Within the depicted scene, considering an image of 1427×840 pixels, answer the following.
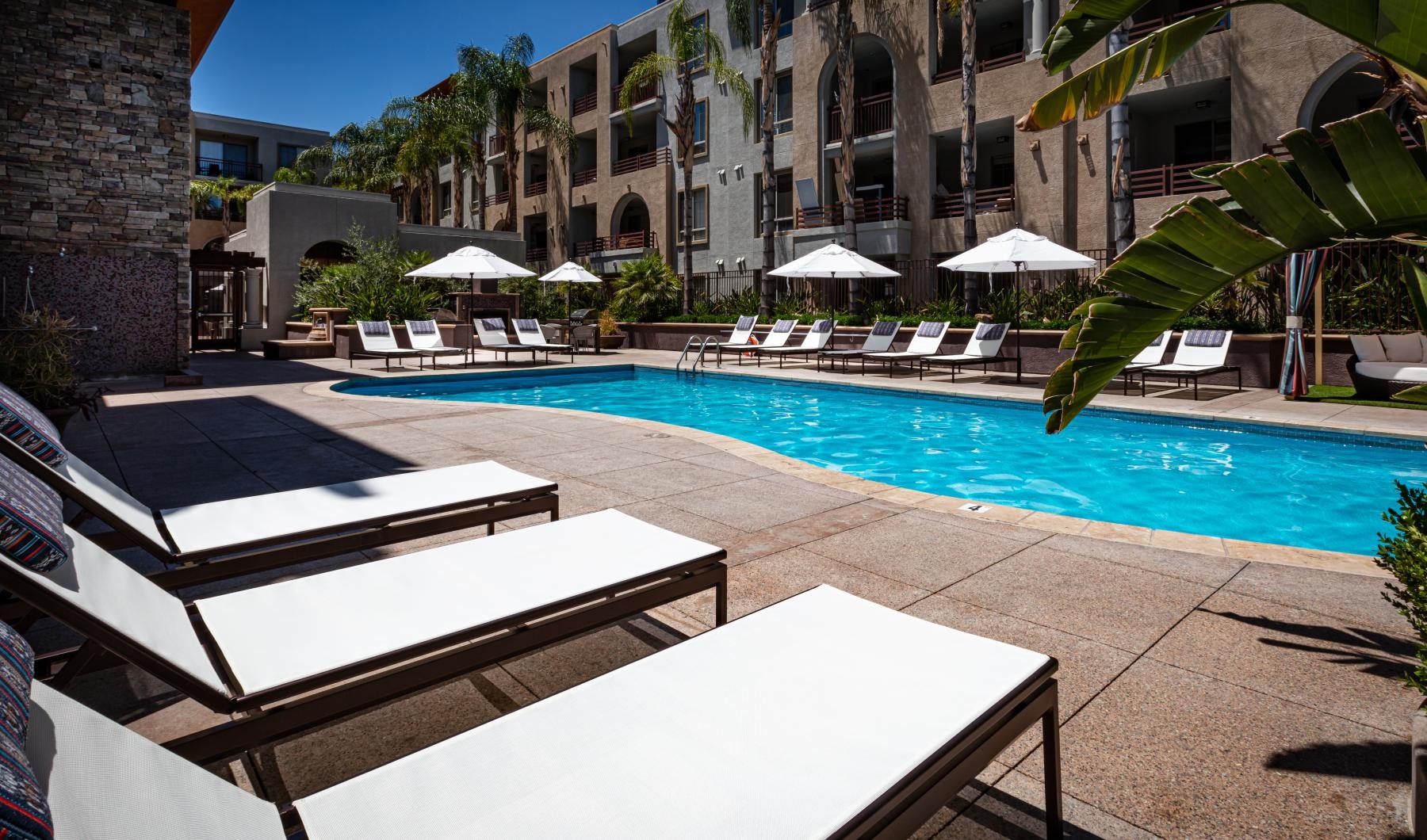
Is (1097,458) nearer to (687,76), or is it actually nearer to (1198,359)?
(1198,359)

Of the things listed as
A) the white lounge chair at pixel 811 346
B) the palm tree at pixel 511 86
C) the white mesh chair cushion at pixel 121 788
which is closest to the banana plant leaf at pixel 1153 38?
the white mesh chair cushion at pixel 121 788

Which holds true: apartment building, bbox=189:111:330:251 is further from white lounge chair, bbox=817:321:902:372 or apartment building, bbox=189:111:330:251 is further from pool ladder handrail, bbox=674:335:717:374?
white lounge chair, bbox=817:321:902:372

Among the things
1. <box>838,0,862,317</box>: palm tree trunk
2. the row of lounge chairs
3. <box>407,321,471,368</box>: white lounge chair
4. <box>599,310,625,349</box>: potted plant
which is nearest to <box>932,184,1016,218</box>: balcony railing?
<box>838,0,862,317</box>: palm tree trunk

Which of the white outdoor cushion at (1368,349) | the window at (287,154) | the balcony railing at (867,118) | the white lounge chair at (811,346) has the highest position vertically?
the window at (287,154)

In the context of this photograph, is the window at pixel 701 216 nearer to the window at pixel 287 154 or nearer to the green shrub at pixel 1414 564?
the green shrub at pixel 1414 564

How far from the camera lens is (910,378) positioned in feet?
48.4

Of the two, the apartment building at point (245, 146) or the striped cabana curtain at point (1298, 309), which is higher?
the apartment building at point (245, 146)

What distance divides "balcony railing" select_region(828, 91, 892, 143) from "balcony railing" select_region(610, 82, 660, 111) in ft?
29.5

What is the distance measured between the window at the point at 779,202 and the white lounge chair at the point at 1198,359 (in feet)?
51.9

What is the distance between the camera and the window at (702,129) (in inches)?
1147

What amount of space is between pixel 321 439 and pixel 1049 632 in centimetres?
704

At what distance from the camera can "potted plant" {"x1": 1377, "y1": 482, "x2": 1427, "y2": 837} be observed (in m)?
1.87

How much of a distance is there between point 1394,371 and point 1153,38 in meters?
10.6

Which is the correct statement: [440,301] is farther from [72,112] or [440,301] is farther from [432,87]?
[432,87]
